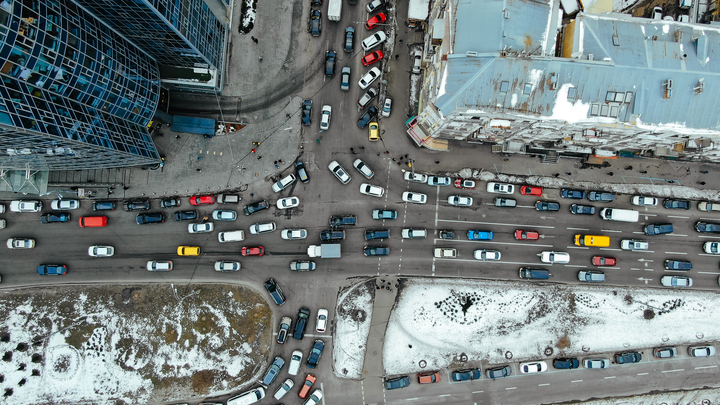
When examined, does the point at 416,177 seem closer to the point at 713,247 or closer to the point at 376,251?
the point at 376,251

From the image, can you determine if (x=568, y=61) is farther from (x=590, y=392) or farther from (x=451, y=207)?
(x=590, y=392)

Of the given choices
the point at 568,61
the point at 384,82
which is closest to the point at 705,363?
the point at 568,61

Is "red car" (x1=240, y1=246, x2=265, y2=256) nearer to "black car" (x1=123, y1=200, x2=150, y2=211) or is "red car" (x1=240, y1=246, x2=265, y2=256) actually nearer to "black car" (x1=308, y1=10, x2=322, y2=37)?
"black car" (x1=123, y1=200, x2=150, y2=211)

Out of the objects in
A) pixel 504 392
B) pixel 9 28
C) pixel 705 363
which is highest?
pixel 9 28

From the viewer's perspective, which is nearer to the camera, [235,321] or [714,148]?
[714,148]

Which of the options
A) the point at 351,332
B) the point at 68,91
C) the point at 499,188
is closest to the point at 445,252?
the point at 499,188

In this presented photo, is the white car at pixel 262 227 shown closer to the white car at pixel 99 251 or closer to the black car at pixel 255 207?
the black car at pixel 255 207
